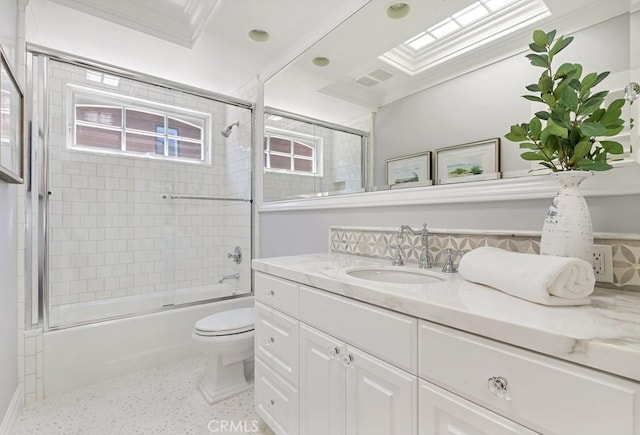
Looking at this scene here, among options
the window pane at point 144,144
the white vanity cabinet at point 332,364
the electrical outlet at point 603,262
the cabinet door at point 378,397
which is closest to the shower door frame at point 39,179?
the window pane at point 144,144

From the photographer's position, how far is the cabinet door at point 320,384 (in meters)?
1.04

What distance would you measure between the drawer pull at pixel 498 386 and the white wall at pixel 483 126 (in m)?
0.64

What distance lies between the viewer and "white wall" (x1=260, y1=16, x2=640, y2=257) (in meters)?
0.94

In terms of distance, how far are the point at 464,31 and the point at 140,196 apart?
2704 mm

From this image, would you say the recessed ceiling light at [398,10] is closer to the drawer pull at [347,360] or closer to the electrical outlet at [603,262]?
the electrical outlet at [603,262]

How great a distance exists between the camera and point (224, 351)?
1.80 meters

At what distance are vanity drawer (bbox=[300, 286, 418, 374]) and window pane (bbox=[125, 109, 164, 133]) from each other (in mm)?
2461

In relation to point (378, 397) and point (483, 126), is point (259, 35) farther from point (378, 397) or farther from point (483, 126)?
point (378, 397)

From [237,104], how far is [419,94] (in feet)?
6.12

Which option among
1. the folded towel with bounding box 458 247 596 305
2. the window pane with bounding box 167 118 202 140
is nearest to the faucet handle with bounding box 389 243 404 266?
the folded towel with bounding box 458 247 596 305

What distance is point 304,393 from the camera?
47.2 inches

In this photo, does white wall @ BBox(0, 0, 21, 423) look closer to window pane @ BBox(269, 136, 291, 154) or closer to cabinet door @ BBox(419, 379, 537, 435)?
window pane @ BBox(269, 136, 291, 154)

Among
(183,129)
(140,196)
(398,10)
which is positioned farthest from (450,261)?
(183,129)

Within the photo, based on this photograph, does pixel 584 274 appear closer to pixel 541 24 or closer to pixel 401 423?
pixel 401 423
